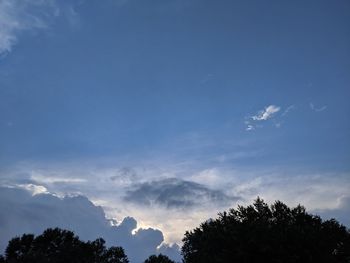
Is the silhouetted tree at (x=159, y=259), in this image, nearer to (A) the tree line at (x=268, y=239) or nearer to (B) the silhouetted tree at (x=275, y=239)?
(A) the tree line at (x=268, y=239)

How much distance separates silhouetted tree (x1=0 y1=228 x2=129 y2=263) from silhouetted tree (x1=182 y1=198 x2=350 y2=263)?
53.8 m

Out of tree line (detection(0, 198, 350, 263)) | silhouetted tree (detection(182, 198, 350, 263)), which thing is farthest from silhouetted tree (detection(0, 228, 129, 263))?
silhouetted tree (detection(182, 198, 350, 263))

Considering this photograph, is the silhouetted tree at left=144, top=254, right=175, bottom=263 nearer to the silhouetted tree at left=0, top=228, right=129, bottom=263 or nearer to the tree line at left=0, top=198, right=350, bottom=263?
the silhouetted tree at left=0, top=228, right=129, bottom=263

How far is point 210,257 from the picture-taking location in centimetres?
4834

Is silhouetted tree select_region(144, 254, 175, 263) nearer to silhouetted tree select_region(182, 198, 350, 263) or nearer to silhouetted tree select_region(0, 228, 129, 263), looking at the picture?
silhouetted tree select_region(0, 228, 129, 263)

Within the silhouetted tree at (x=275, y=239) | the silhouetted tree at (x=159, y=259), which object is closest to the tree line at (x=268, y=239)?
the silhouetted tree at (x=275, y=239)

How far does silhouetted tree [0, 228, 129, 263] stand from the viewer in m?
97.1

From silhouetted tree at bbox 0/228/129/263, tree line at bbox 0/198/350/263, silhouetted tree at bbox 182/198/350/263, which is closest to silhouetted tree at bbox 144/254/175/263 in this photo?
silhouetted tree at bbox 0/228/129/263

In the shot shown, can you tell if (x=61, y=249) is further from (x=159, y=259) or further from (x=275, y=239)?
(x=275, y=239)

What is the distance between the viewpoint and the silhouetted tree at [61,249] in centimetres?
9706

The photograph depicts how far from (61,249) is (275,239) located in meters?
72.3

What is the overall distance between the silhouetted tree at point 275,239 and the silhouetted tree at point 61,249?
2120 inches

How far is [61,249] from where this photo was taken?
3888 inches

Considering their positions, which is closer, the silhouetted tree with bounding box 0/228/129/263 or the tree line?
the tree line
